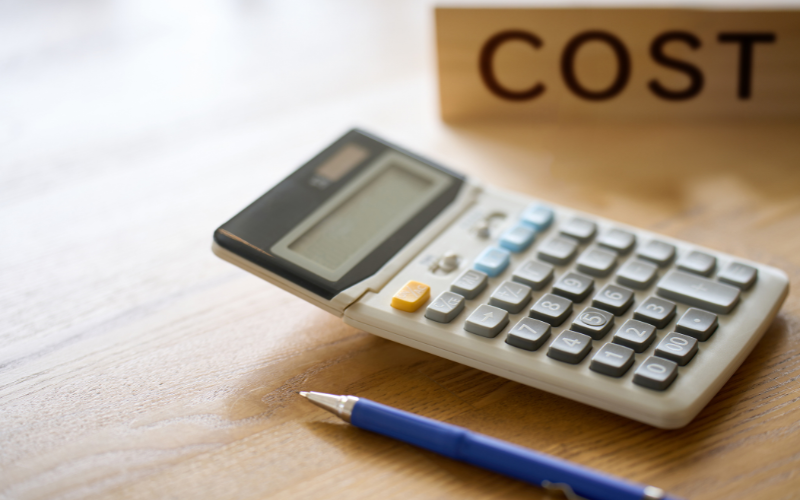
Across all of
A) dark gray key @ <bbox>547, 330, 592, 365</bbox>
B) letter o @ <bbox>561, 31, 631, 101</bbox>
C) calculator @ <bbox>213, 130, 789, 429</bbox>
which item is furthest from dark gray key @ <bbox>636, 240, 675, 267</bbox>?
letter o @ <bbox>561, 31, 631, 101</bbox>

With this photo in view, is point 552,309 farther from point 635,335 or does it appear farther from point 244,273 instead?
point 244,273

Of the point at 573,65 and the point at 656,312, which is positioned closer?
the point at 656,312

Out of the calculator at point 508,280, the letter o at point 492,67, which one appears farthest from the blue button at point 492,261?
the letter o at point 492,67

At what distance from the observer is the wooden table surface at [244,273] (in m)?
0.41

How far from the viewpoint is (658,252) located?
0.51 metres

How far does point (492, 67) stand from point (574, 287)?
0.33 m

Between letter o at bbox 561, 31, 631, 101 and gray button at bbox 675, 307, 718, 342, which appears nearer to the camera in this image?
gray button at bbox 675, 307, 718, 342

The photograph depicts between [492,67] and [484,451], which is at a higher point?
[492,67]

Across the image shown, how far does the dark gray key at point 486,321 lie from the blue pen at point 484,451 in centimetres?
7

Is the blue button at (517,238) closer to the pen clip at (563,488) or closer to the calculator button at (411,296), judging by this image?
the calculator button at (411,296)

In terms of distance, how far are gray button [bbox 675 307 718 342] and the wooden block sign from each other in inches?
13.4

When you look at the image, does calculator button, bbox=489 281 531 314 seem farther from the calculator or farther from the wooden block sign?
the wooden block sign

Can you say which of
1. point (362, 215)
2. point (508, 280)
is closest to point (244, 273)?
point (362, 215)

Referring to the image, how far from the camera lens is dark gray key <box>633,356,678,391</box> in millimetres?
402
